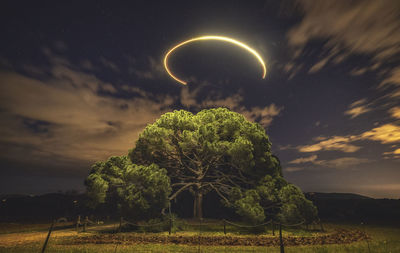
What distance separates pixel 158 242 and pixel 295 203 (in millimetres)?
10894

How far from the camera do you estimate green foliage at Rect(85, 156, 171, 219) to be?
17609 mm

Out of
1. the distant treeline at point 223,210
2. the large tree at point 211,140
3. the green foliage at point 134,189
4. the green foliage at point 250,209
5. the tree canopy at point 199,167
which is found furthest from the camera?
the distant treeline at point 223,210

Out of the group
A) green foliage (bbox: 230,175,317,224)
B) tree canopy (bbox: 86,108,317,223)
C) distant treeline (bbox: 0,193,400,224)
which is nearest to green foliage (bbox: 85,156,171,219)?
tree canopy (bbox: 86,108,317,223)

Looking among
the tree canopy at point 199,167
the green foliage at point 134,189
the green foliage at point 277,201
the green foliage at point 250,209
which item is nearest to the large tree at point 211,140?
the tree canopy at point 199,167

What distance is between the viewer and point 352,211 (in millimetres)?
36781

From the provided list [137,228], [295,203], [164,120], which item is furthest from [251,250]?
[164,120]

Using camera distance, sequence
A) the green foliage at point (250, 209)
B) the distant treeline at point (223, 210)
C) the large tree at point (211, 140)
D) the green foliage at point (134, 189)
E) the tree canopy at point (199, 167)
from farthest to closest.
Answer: the distant treeline at point (223, 210), the large tree at point (211, 140), the green foliage at point (134, 189), the tree canopy at point (199, 167), the green foliage at point (250, 209)

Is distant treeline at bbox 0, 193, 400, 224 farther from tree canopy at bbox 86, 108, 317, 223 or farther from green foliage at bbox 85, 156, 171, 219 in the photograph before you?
tree canopy at bbox 86, 108, 317, 223

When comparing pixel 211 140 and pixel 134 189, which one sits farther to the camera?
pixel 211 140

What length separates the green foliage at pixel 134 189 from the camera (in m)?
17.6

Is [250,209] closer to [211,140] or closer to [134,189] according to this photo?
[211,140]

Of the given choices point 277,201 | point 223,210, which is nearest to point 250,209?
point 277,201

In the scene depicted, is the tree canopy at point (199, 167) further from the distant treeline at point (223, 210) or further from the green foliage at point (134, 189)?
the distant treeline at point (223, 210)

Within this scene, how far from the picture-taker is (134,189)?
18141 mm
